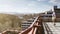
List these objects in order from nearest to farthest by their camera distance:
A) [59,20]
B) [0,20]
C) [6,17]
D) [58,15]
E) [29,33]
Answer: [29,33] → [59,20] → [58,15] → [0,20] → [6,17]

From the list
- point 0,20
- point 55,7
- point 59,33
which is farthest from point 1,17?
point 59,33

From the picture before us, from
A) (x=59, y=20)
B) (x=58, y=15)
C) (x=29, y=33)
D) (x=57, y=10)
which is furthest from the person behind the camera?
(x=57, y=10)

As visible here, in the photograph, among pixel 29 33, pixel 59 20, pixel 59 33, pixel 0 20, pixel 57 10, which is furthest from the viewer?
pixel 0 20

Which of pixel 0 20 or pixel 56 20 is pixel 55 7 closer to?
pixel 56 20

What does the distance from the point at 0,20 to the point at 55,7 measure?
33.1 meters

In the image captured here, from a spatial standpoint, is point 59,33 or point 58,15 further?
point 58,15

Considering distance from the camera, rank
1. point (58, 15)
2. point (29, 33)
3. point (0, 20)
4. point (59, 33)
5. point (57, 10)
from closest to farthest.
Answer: point (29, 33) < point (59, 33) < point (58, 15) < point (57, 10) < point (0, 20)

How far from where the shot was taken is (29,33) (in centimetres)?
177

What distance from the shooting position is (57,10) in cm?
1234

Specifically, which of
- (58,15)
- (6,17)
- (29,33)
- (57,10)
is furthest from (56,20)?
(6,17)

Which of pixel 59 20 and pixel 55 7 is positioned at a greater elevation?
pixel 55 7

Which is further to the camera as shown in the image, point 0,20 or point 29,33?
point 0,20

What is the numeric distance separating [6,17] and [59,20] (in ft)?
127

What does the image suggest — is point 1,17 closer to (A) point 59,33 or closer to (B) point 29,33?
(A) point 59,33
